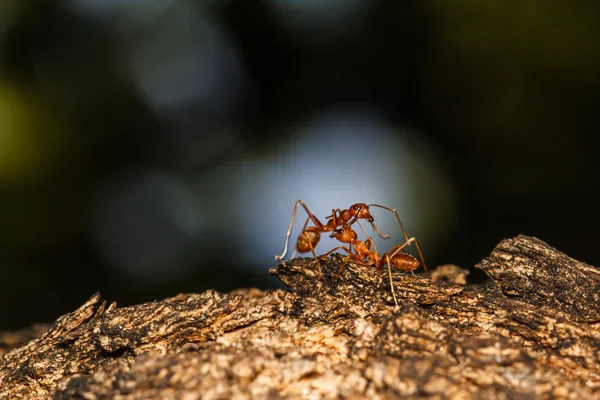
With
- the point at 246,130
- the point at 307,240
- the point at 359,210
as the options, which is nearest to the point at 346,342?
the point at 307,240

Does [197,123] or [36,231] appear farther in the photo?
[197,123]

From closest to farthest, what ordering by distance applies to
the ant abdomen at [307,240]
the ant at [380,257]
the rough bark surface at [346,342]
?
the rough bark surface at [346,342]
the ant at [380,257]
the ant abdomen at [307,240]

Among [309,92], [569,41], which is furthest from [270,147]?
[569,41]

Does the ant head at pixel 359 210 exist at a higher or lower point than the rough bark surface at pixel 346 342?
higher

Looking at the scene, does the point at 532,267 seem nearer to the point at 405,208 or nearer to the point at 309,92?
the point at 405,208

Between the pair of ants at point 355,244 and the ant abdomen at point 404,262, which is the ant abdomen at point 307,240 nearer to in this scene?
the pair of ants at point 355,244

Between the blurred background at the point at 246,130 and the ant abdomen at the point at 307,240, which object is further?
the blurred background at the point at 246,130

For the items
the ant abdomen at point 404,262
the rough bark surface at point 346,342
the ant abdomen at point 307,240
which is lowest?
the rough bark surface at point 346,342

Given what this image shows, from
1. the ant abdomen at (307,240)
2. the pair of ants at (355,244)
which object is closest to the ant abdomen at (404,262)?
the pair of ants at (355,244)

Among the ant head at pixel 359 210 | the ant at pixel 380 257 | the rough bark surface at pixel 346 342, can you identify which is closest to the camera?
the rough bark surface at pixel 346 342
